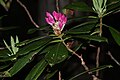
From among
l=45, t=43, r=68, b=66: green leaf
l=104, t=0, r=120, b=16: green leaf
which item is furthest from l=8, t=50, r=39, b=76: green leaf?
l=104, t=0, r=120, b=16: green leaf

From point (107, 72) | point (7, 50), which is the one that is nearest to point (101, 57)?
point (7, 50)

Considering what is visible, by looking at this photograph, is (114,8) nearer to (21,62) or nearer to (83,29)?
(83,29)

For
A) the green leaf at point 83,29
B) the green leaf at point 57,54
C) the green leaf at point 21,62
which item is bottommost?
the green leaf at point 21,62

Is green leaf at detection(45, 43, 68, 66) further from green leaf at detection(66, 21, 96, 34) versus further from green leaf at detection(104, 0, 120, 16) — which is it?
green leaf at detection(104, 0, 120, 16)

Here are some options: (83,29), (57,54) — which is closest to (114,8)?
(83,29)

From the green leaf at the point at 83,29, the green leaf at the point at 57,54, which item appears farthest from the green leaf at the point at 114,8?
the green leaf at the point at 57,54

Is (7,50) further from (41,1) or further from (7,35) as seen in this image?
(7,35)

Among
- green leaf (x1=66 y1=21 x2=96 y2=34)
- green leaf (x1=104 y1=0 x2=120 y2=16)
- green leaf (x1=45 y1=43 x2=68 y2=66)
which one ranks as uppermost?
green leaf (x1=104 y1=0 x2=120 y2=16)

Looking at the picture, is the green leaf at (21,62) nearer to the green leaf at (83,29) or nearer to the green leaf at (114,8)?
the green leaf at (83,29)
